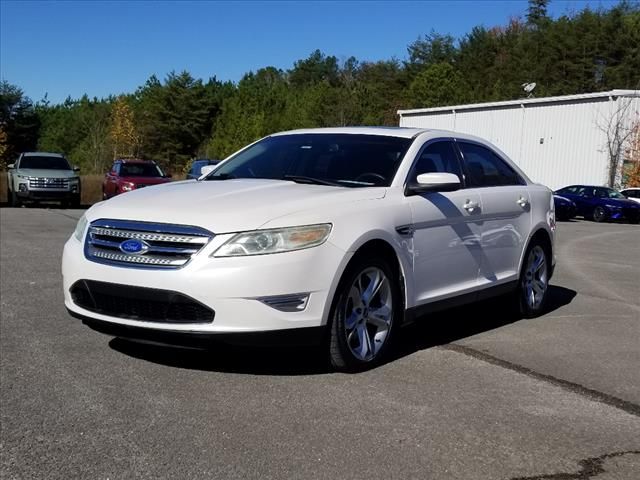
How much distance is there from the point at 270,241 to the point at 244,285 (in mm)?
312

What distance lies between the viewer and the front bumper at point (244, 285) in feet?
15.0

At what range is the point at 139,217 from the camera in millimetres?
4934

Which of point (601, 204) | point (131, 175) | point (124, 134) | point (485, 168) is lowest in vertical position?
point (601, 204)

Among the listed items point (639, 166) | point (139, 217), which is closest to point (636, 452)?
point (139, 217)

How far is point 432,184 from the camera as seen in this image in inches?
220

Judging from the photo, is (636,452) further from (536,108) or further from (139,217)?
(536,108)

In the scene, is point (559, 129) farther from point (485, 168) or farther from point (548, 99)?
point (485, 168)

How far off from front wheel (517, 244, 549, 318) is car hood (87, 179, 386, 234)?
2456 millimetres

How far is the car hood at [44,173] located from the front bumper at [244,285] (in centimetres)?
2099

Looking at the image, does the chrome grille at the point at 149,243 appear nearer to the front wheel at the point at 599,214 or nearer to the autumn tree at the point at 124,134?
the front wheel at the point at 599,214

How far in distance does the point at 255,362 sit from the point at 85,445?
1.76 meters

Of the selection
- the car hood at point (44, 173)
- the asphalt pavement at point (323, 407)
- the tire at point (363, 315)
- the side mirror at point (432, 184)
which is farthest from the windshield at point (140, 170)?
the tire at point (363, 315)

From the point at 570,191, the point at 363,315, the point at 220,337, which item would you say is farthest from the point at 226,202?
the point at 570,191

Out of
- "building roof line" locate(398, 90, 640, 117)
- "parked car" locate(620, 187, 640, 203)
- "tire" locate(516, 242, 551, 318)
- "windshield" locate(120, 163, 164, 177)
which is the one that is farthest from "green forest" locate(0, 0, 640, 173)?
"tire" locate(516, 242, 551, 318)
